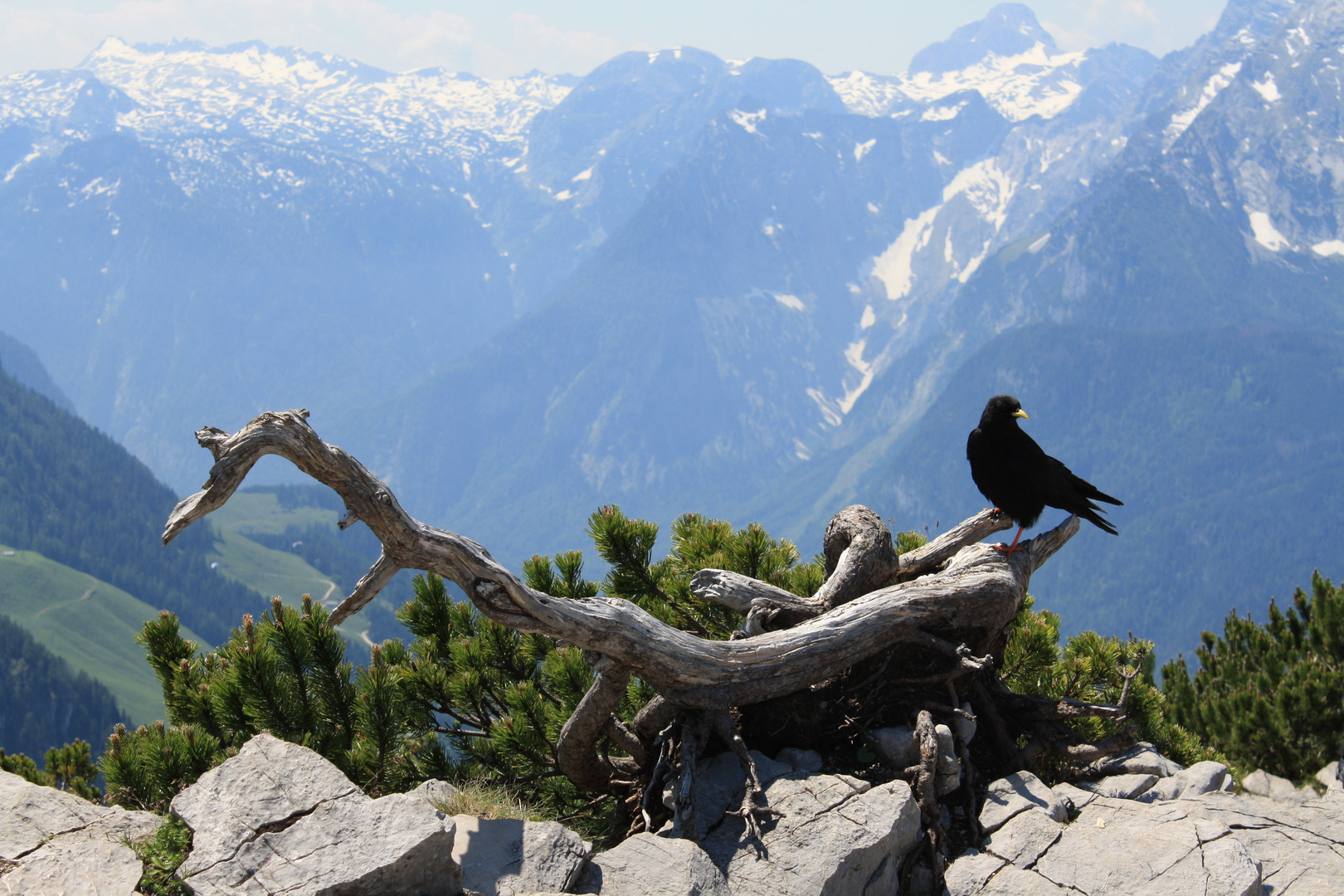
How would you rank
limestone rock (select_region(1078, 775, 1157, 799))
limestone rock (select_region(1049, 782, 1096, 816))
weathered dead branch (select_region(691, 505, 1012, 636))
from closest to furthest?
1. limestone rock (select_region(1049, 782, 1096, 816))
2. limestone rock (select_region(1078, 775, 1157, 799))
3. weathered dead branch (select_region(691, 505, 1012, 636))

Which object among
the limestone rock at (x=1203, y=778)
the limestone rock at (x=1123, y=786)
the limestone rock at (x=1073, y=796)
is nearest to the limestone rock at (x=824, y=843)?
the limestone rock at (x=1073, y=796)

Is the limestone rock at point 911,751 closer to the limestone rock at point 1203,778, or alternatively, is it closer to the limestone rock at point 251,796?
the limestone rock at point 1203,778

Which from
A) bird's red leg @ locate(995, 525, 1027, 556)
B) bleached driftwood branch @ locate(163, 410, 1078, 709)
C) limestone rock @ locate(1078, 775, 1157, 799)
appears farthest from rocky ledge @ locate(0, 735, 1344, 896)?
bird's red leg @ locate(995, 525, 1027, 556)

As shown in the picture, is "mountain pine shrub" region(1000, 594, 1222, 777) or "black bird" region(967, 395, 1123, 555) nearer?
"black bird" region(967, 395, 1123, 555)

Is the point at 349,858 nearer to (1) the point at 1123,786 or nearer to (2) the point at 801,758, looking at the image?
(2) the point at 801,758

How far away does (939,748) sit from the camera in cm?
850

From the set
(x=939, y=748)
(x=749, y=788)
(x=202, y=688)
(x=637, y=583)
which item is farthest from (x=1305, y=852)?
(x=202, y=688)

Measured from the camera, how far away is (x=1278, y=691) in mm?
19922

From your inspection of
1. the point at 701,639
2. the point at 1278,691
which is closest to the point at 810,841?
the point at 701,639

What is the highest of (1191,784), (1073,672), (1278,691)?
(1073,672)

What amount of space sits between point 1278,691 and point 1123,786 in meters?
13.7

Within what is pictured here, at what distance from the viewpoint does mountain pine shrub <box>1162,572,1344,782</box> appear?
19547mm

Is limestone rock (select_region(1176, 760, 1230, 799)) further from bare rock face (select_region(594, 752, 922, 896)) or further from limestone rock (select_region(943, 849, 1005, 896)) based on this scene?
bare rock face (select_region(594, 752, 922, 896))

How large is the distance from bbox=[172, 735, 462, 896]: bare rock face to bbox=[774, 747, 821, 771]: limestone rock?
3.51m
